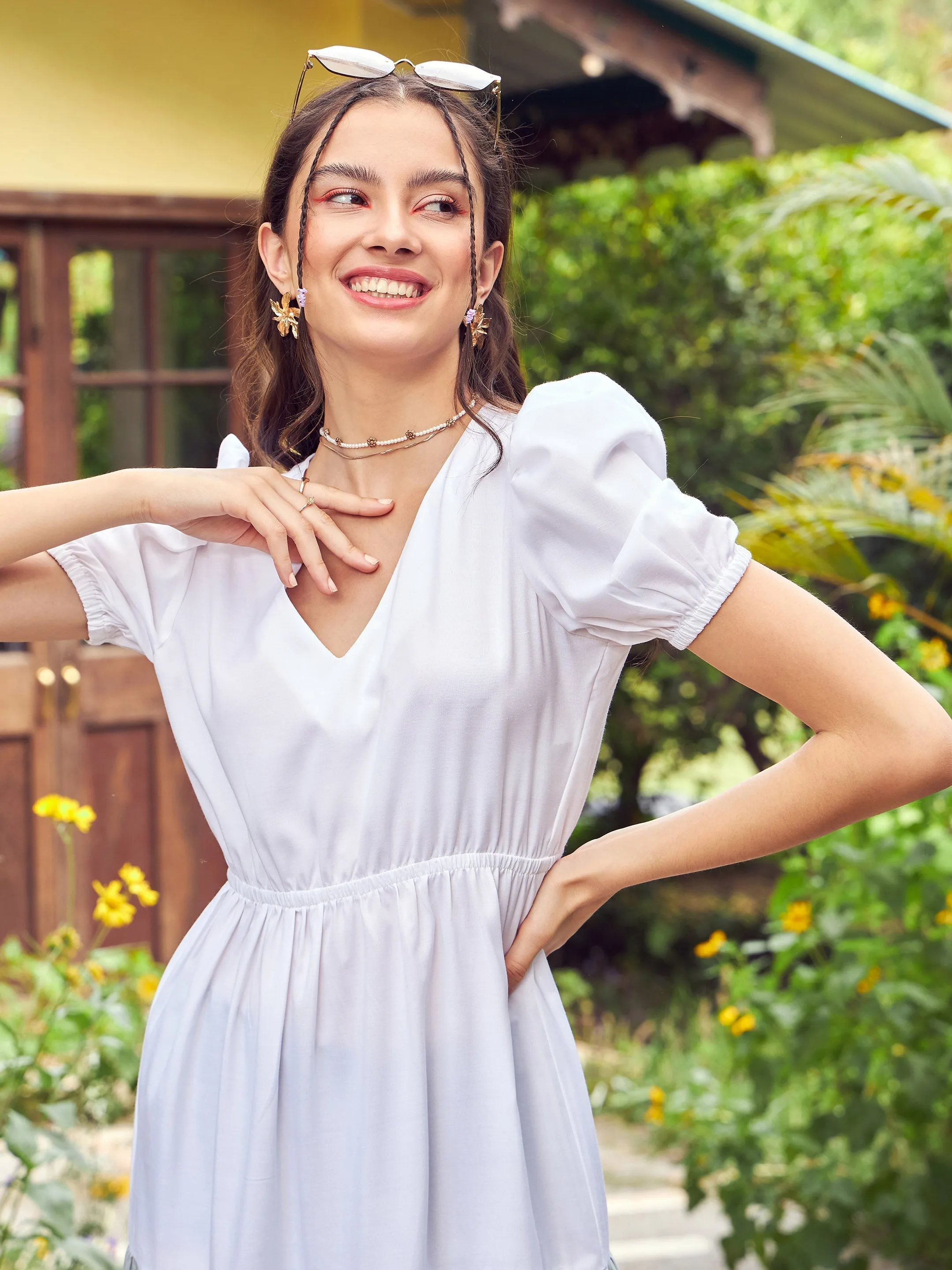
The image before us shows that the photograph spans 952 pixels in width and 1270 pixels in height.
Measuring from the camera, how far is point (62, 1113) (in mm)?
2242

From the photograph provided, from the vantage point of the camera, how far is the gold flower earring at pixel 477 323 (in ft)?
4.56

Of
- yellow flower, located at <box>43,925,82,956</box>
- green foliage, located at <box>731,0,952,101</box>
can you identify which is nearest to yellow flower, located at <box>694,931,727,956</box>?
yellow flower, located at <box>43,925,82,956</box>

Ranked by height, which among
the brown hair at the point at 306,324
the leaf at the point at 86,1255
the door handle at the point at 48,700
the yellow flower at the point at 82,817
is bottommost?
the leaf at the point at 86,1255

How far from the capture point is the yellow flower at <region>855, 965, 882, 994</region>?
280 centimetres

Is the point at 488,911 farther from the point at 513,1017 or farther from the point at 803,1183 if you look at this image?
the point at 803,1183

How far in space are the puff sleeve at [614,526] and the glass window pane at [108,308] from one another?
365 cm

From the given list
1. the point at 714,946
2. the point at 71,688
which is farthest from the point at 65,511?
the point at 71,688

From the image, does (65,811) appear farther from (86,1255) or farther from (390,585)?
(390,585)

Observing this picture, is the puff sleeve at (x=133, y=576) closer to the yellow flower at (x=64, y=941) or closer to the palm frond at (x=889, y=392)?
the yellow flower at (x=64, y=941)

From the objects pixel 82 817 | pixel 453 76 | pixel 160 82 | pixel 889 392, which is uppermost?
pixel 160 82

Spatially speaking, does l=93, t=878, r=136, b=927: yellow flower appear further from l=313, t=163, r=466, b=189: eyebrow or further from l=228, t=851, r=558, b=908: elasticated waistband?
l=313, t=163, r=466, b=189: eyebrow

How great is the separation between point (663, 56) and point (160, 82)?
1523 mm

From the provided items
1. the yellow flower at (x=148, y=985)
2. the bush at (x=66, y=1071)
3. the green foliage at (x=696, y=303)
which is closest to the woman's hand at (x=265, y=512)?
the bush at (x=66, y=1071)

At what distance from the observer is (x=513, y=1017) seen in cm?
136
